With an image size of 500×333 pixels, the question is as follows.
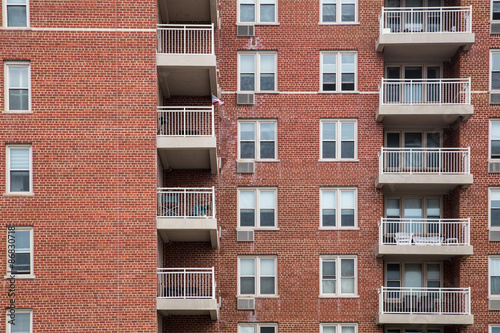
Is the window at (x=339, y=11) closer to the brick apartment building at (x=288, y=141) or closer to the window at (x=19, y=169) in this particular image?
the brick apartment building at (x=288, y=141)

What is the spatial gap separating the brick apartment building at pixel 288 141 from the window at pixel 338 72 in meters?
0.05

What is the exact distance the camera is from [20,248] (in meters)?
23.4

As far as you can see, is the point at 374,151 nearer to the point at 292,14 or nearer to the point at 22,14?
the point at 292,14

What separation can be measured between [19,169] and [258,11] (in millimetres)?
10691

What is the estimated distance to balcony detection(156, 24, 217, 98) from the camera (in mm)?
24469

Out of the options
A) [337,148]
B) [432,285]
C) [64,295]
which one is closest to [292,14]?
[337,148]

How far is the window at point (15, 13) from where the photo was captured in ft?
78.9

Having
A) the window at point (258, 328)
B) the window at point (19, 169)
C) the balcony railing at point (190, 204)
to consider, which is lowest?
the window at point (258, 328)

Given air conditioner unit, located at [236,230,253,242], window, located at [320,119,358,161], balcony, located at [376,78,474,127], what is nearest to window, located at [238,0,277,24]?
window, located at [320,119,358,161]

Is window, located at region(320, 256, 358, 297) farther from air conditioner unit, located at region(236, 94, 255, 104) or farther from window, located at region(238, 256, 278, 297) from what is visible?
air conditioner unit, located at region(236, 94, 255, 104)

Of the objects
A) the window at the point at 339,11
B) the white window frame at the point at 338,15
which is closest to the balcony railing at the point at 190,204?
the white window frame at the point at 338,15

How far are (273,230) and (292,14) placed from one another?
26.3ft

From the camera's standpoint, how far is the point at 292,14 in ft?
93.7

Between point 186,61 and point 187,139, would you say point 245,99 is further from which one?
point 187,139
